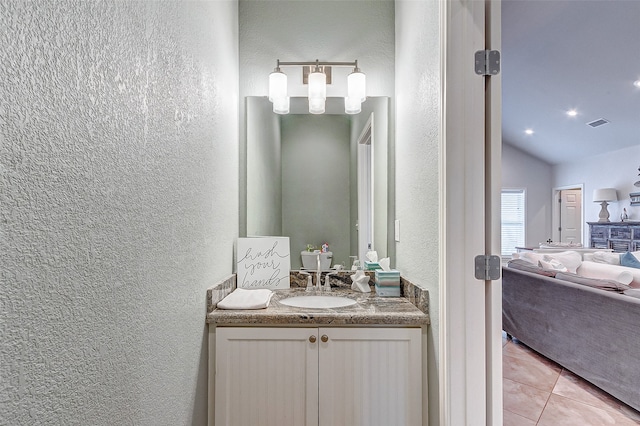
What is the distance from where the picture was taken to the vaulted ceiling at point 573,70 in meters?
3.68

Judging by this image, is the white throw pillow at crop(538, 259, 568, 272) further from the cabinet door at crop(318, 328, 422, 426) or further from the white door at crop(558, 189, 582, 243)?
the white door at crop(558, 189, 582, 243)

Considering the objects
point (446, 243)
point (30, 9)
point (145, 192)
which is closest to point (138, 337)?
point (145, 192)

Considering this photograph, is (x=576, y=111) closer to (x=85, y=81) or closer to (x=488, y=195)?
(x=488, y=195)

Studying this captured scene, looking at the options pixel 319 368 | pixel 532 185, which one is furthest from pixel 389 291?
pixel 532 185

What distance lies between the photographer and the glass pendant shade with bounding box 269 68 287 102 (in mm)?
1931

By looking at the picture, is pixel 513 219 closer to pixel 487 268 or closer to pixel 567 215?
pixel 567 215

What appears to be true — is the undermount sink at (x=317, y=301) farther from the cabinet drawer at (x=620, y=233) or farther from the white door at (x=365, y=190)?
the cabinet drawer at (x=620, y=233)

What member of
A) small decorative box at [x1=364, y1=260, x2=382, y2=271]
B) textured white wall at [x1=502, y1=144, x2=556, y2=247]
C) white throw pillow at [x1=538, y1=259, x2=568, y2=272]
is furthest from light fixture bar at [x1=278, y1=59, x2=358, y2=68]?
textured white wall at [x1=502, y1=144, x2=556, y2=247]

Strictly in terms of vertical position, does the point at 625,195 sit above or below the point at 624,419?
above

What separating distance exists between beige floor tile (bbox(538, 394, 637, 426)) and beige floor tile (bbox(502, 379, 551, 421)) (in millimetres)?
45

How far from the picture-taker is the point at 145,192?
928 mm

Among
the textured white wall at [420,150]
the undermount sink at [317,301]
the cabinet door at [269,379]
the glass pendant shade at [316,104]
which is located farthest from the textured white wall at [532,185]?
the cabinet door at [269,379]

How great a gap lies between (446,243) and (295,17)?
5.43ft

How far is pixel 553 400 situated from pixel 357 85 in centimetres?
251
